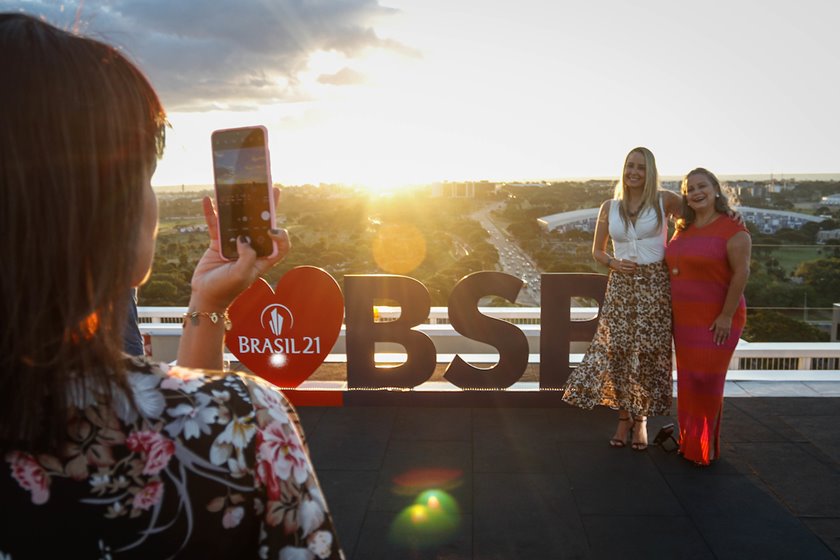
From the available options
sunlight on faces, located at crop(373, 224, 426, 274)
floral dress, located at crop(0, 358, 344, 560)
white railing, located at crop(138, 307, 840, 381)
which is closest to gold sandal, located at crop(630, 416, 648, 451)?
white railing, located at crop(138, 307, 840, 381)

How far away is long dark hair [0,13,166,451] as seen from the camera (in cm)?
61

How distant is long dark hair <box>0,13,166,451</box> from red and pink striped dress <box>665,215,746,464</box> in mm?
4146

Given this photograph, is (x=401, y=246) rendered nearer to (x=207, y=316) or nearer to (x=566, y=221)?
(x=566, y=221)

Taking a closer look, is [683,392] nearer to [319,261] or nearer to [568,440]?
[568,440]

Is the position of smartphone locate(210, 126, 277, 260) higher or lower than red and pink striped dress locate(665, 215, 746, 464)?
higher

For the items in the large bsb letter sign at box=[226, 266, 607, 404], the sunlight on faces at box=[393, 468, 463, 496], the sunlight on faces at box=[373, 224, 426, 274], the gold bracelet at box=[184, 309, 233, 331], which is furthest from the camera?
the sunlight on faces at box=[373, 224, 426, 274]

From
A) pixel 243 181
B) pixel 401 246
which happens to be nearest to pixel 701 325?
pixel 243 181

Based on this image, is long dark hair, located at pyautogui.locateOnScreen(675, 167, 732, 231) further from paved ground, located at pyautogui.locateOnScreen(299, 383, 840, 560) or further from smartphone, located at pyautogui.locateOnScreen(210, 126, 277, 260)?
smartphone, located at pyautogui.locateOnScreen(210, 126, 277, 260)

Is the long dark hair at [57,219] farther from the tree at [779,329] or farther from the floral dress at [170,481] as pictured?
the tree at [779,329]

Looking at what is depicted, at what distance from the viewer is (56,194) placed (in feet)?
2.02

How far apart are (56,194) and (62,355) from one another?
0.16 meters

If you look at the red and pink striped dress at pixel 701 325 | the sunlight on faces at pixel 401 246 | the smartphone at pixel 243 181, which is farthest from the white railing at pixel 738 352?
the sunlight on faces at pixel 401 246

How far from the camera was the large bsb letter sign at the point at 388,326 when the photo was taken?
18.4 feet

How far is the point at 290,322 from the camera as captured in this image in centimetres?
569
